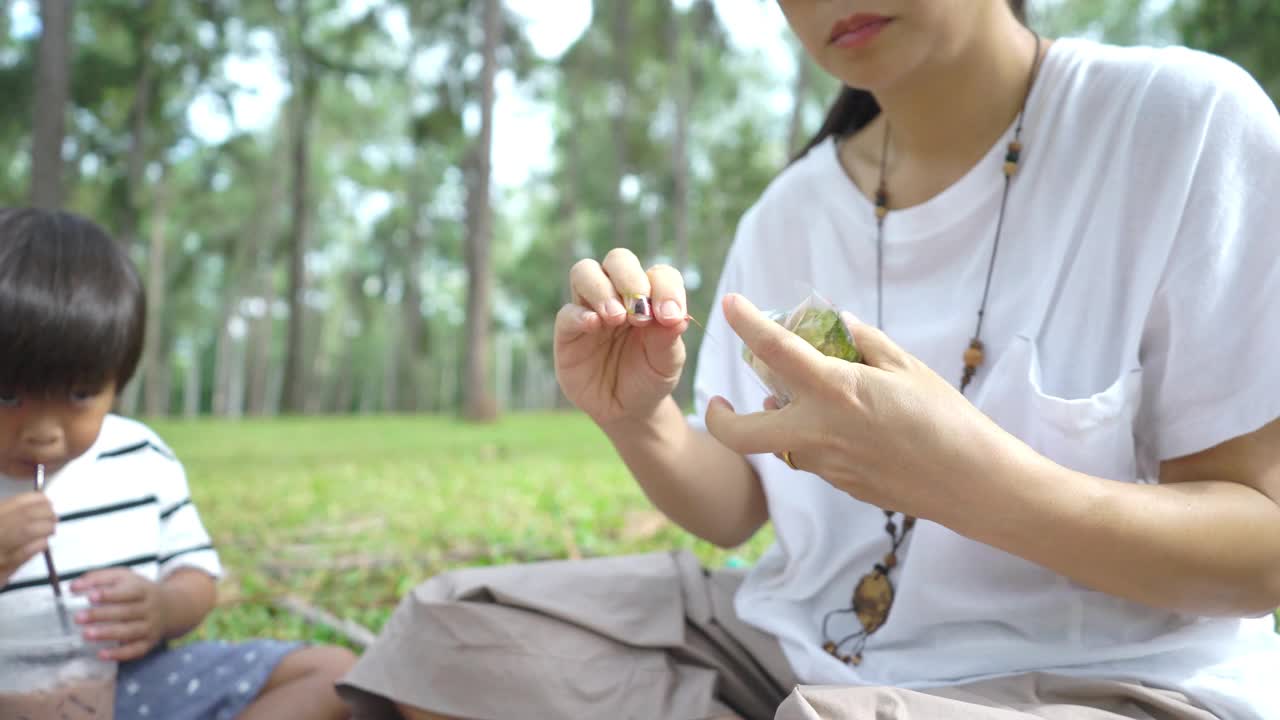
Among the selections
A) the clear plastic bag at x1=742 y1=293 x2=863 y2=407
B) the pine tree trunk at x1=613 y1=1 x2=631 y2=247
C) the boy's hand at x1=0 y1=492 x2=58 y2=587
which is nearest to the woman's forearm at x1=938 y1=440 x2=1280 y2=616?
the clear plastic bag at x1=742 y1=293 x2=863 y2=407

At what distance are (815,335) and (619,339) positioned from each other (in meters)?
0.39

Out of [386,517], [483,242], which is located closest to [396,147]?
[483,242]

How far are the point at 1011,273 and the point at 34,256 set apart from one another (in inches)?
72.8

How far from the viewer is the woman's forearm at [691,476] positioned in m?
1.82

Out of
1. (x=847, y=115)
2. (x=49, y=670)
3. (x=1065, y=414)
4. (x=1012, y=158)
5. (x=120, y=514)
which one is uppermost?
(x=847, y=115)

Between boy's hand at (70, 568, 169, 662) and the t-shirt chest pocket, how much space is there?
161 cm

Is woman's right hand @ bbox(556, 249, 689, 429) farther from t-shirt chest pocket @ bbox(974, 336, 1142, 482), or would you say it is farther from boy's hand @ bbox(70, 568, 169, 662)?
boy's hand @ bbox(70, 568, 169, 662)

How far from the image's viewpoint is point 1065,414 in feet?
4.74

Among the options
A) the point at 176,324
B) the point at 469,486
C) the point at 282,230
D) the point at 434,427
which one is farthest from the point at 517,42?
the point at 176,324

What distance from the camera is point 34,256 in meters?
1.97

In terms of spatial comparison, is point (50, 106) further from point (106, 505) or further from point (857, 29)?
point (857, 29)

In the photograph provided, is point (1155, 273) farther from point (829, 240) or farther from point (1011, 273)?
point (829, 240)

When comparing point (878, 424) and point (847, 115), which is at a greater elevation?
point (847, 115)

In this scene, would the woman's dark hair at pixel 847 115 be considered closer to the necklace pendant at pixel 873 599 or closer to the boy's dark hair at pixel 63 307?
the necklace pendant at pixel 873 599
